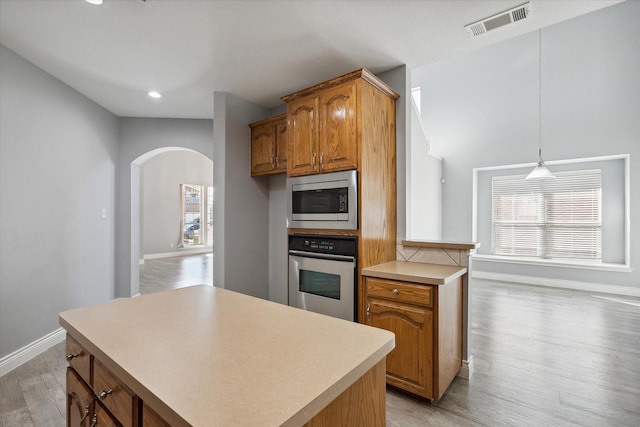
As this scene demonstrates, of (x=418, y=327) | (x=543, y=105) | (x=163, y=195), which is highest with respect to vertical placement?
(x=543, y=105)

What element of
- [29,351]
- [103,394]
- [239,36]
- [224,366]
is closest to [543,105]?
[239,36]

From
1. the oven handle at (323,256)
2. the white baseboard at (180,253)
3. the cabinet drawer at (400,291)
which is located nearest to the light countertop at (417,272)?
the cabinet drawer at (400,291)

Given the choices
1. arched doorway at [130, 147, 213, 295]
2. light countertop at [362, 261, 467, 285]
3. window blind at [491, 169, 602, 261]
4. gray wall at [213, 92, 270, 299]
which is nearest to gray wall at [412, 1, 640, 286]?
window blind at [491, 169, 602, 261]

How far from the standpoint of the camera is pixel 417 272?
2.21m

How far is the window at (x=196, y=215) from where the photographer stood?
10.1 metres

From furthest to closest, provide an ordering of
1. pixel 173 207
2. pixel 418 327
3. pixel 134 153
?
pixel 173 207 < pixel 134 153 < pixel 418 327

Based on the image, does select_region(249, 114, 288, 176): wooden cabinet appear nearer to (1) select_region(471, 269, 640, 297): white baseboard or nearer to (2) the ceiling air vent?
(2) the ceiling air vent

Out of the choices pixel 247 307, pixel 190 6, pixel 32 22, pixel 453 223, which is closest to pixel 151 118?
pixel 32 22

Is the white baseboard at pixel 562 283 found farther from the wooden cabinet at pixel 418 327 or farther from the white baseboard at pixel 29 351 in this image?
the white baseboard at pixel 29 351

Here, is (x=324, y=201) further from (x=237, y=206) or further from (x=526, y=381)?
(x=526, y=381)

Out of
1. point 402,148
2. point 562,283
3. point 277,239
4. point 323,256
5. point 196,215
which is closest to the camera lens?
point 323,256

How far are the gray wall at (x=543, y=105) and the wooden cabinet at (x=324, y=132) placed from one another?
5016 mm

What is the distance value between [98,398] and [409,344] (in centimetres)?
179

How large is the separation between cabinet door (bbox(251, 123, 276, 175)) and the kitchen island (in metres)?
2.40
